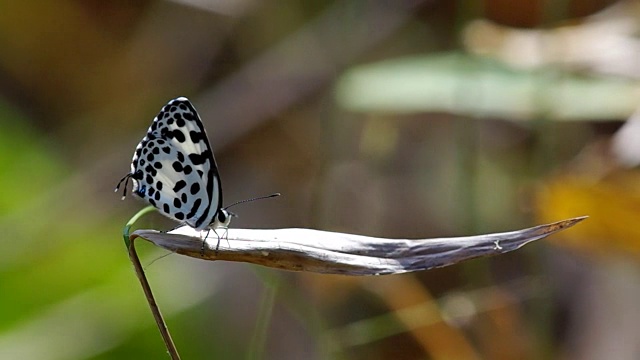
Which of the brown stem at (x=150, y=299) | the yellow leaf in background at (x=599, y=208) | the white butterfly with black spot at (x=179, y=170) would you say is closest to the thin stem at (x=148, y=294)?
the brown stem at (x=150, y=299)

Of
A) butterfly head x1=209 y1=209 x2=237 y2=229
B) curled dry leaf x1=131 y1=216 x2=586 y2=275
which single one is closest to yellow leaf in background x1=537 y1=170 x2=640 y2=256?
butterfly head x1=209 y1=209 x2=237 y2=229

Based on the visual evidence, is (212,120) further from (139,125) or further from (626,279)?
(626,279)

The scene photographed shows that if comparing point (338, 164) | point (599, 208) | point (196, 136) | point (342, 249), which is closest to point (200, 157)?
point (196, 136)

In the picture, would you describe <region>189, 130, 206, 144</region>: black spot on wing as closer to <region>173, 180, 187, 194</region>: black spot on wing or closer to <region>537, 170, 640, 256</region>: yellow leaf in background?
<region>173, 180, 187, 194</region>: black spot on wing

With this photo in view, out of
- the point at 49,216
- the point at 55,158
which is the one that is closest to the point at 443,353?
the point at 49,216

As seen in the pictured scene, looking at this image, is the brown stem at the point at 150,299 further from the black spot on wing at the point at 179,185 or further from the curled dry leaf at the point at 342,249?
the black spot on wing at the point at 179,185

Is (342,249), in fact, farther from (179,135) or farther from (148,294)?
(179,135)
